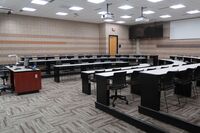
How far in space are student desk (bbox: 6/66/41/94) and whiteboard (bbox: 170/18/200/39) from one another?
32.9 ft

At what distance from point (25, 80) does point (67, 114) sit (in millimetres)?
2437

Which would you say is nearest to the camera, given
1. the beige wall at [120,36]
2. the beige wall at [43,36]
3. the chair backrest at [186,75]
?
the chair backrest at [186,75]

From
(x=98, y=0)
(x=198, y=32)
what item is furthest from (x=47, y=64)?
(x=198, y=32)

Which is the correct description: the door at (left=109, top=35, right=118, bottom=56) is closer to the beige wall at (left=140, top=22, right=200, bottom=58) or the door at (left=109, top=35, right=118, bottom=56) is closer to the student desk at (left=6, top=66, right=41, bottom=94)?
the beige wall at (left=140, top=22, right=200, bottom=58)

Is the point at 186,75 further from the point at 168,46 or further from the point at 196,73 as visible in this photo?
the point at 168,46

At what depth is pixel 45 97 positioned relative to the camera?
207 inches

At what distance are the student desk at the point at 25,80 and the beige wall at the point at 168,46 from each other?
993 centimetres

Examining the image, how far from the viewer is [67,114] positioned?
3887 millimetres

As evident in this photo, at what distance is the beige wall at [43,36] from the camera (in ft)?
31.1

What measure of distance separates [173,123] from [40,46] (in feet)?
30.6

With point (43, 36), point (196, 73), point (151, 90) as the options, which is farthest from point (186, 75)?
point (43, 36)

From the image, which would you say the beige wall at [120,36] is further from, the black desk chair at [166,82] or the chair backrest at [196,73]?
the black desk chair at [166,82]

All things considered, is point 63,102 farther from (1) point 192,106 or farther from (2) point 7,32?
(2) point 7,32

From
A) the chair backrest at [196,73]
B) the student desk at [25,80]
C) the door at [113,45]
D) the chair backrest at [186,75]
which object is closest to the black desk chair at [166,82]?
the chair backrest at [186,75]
